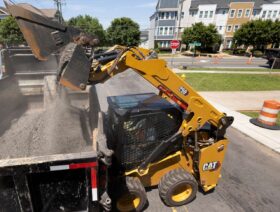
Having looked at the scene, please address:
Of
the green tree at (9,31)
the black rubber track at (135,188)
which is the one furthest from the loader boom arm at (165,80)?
the green tree at (9,31)

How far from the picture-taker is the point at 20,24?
2016 millimetres

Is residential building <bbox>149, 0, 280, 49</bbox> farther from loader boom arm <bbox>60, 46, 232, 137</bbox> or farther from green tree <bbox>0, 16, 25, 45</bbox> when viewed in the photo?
loader boom arm <bbox>60, 46, 232, 137</bbox>

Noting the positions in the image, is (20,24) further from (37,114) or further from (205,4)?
(205,4)

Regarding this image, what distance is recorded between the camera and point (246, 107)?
382 inches

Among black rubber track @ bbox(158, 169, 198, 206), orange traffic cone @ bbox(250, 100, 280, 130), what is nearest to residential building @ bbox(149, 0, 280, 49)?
orange traffic cone @ bbox(250, 100, 280, 130)

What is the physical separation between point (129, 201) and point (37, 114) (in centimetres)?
329

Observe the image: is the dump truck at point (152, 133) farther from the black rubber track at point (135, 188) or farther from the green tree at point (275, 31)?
the green tree at point (275, 31)

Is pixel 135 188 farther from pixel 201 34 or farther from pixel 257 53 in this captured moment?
pixel 257 53

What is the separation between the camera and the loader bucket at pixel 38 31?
79.7 inches

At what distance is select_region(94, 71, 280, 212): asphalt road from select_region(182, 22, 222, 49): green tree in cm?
3597

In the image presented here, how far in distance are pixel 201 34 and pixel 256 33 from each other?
10657 millimetres

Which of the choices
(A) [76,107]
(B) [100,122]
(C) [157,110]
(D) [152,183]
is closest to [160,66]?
(C) [157,110]

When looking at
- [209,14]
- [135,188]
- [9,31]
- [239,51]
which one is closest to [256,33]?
[239,51]

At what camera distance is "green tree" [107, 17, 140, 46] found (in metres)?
42.7
